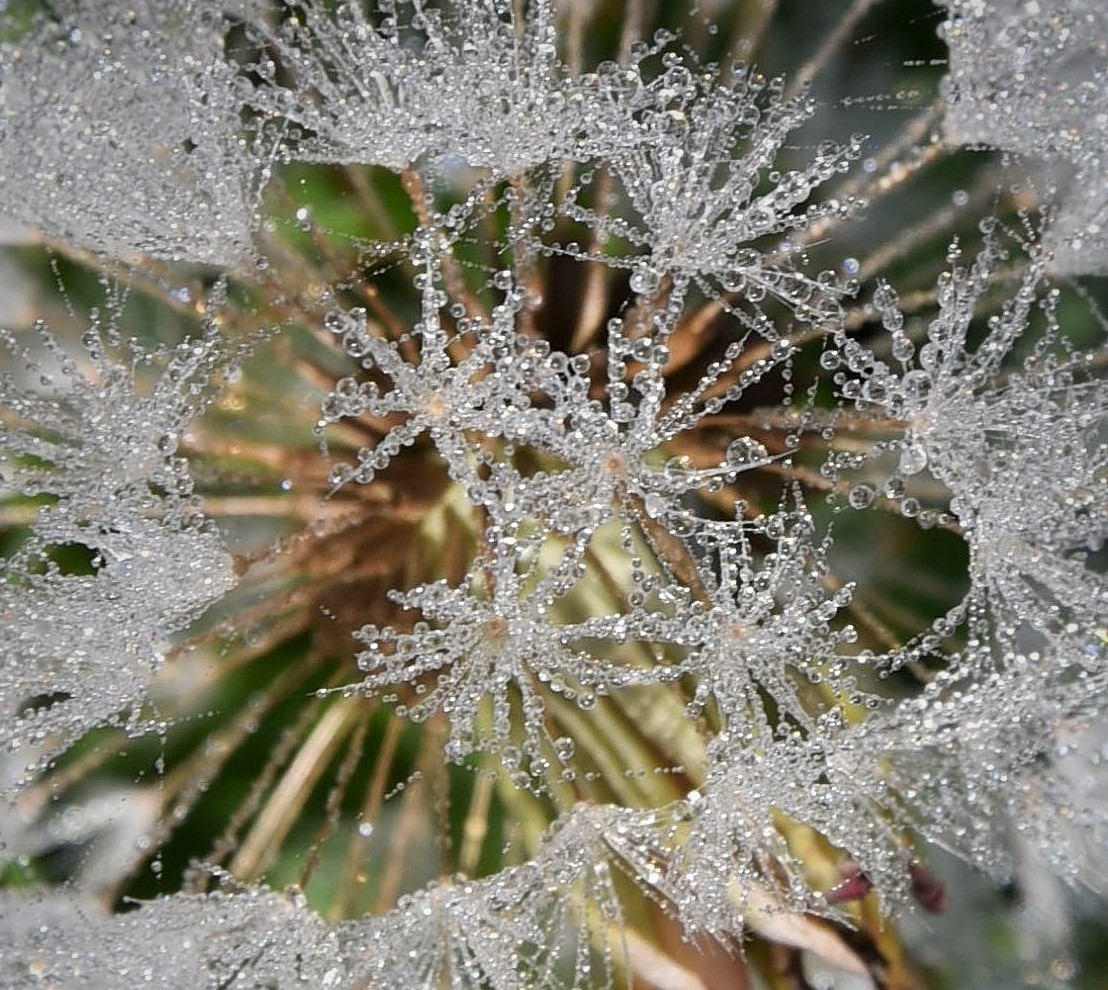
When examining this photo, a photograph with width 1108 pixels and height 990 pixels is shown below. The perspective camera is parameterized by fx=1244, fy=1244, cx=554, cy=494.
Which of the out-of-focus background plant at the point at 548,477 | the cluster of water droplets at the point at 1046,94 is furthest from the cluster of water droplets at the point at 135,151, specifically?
the cluster of water droplets at the point at 1046,94

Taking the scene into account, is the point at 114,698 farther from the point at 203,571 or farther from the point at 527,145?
the point at 527,145

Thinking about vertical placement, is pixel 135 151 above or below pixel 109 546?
above

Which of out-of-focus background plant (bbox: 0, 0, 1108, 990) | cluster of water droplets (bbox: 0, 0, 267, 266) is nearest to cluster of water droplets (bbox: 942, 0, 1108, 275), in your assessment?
out-of-focus background plant (bbox: 0, 0, 1108, 990)

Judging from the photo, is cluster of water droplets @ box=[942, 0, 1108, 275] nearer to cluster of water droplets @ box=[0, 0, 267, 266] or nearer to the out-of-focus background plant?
the out-of-focus background plant

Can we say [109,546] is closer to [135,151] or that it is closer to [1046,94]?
[135,151]

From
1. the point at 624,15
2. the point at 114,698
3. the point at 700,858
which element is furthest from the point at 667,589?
the point at 624,15

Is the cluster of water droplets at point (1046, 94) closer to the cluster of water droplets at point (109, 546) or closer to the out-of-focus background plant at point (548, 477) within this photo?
the out-of-focus background plant at point (548, 477)

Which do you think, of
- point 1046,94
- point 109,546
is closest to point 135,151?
point 109,546

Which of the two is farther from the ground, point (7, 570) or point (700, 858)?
point (7, 570)
